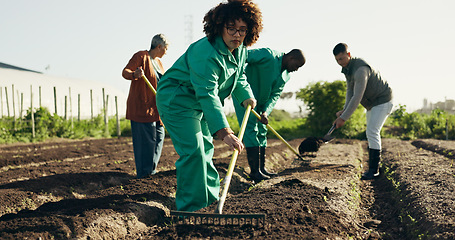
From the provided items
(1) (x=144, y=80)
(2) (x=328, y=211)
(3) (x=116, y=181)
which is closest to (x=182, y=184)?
(2) (x=328, y=211)

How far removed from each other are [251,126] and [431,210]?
2.17 meters

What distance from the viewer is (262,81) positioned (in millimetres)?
4785

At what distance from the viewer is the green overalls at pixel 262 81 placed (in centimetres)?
471

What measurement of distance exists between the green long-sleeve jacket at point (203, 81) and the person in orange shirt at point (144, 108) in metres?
1.49

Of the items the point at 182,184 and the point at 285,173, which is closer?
the point at 182,184

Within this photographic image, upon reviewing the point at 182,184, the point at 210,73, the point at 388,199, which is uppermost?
the point at 210,73

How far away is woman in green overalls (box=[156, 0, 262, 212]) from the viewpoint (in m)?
2.72

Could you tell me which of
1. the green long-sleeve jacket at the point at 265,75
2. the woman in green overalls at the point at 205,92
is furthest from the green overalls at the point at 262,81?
the woman in green overalls at the point at 205,92

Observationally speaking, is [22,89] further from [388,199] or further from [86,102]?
[388,199]

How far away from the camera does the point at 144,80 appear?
14.9ft

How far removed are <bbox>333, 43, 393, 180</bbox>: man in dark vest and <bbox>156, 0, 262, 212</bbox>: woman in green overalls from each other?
235cm

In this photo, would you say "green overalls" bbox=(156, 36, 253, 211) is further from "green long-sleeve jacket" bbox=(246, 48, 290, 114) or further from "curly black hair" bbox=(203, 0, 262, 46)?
"green long-sleeve jacket" bbox=(246, 48, 290, 114)

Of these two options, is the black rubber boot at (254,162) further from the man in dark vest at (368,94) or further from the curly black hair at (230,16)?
the curly black hair at (230,16)

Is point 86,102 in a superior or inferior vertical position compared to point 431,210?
superior
